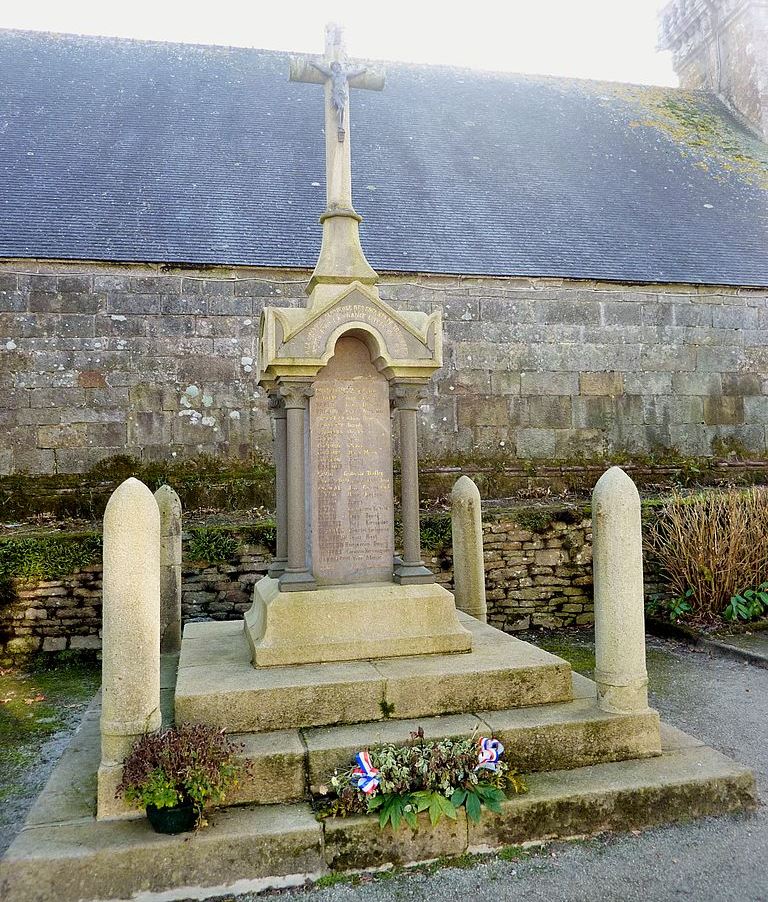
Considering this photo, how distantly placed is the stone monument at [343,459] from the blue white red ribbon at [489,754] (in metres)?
0.97

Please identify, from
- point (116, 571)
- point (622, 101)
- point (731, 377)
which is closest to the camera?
point (116, 571)

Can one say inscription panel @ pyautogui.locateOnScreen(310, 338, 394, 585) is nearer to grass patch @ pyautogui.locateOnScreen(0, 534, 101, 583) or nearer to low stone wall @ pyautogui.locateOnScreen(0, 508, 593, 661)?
low stone wall @ pyautogui.locateOnScreen(0, 508, 593, 661)

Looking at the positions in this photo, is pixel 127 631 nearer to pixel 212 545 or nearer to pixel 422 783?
pixel 422 783

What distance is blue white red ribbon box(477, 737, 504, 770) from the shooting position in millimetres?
3461

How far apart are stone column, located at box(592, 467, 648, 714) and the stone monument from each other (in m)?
0.92

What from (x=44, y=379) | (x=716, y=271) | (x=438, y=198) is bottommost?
(x=44, y=379)

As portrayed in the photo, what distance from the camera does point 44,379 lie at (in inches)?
355

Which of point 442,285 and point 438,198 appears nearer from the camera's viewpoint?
point 442,285

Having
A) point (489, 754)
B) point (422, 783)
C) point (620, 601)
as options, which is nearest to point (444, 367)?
point (620, 601)

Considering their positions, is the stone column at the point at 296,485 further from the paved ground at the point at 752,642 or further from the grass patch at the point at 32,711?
the paved ground at the point at 752,642

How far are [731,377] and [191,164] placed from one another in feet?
29.9

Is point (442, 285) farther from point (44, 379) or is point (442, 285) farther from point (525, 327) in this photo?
point (44, 379)

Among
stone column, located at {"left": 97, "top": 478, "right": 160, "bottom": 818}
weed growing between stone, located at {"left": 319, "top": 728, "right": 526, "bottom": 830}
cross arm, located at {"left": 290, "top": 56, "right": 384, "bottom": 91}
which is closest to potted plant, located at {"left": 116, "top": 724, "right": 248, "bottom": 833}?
stone column, located at {"left": 97, "top": 478, "right": 160, "bottom": 818}

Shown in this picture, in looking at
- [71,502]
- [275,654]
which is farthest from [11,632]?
[275,654]
